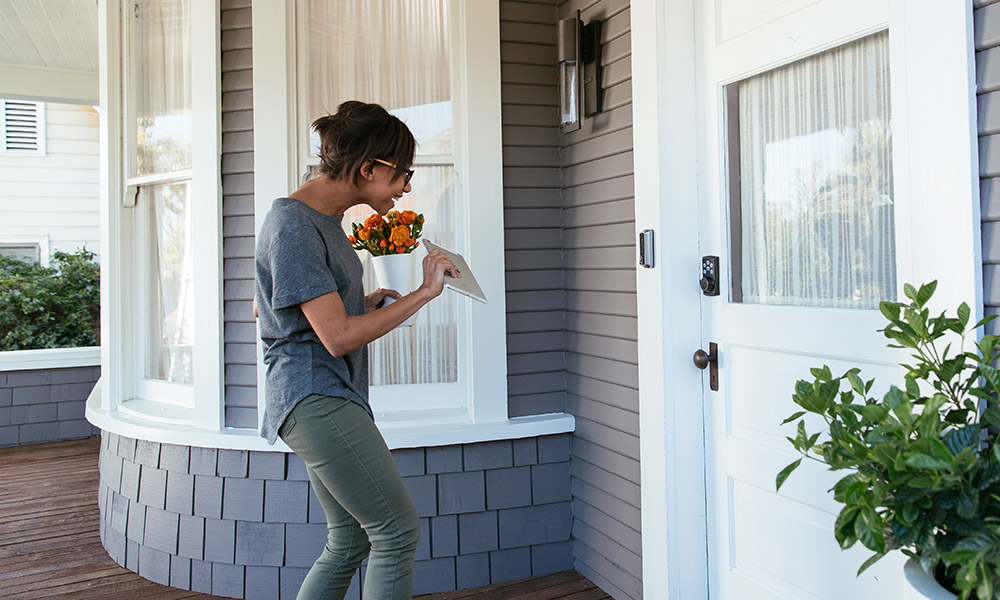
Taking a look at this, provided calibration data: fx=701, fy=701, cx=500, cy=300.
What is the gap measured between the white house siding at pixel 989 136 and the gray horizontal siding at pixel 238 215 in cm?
241

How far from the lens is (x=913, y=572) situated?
3.34 feet

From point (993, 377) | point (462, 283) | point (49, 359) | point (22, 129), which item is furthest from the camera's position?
point (22, 129)

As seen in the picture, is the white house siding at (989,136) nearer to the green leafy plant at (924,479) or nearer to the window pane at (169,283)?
the green leafy plant at (924,479)

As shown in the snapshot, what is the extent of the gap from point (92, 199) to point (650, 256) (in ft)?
22.4

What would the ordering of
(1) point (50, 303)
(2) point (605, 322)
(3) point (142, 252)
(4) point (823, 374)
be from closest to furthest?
(4) point (823, 374) < (2) point (605, 322) < (3) point (142, 252) < (1) point (50, 303)

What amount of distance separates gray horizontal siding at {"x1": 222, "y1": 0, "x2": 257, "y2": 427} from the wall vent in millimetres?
5557

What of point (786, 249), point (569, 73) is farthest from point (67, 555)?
point (786, 249)

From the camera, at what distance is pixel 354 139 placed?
5.43ft

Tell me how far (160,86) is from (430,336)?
5.77 feet

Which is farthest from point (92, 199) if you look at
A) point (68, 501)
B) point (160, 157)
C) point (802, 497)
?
point (802, 497)

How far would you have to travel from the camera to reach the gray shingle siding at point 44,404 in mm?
5512

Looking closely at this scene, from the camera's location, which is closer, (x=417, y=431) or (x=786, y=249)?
(x=786, y=249)

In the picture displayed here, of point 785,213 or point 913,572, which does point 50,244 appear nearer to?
point 785,213

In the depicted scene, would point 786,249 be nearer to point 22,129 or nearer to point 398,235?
point 398,235
